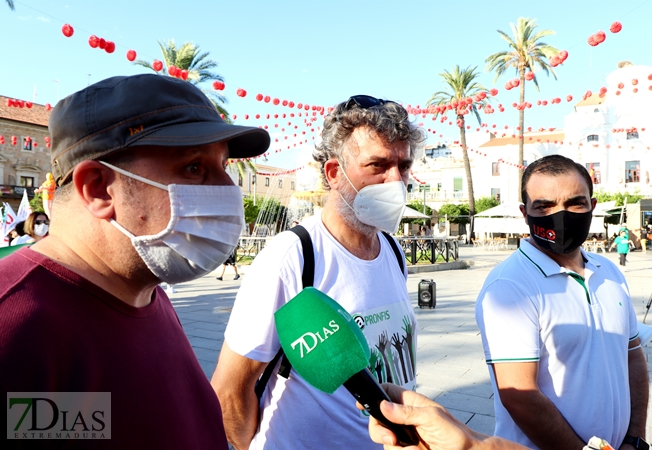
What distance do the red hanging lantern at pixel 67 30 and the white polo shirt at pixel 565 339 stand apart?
9111mm

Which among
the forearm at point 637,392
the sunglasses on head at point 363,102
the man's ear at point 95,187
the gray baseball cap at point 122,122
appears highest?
the sunglasses on head at point 363,102

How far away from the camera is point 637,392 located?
2.15 meters

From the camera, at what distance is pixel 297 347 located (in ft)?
3.79

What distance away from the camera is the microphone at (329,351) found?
3.53 ft

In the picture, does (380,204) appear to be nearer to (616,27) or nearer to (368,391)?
(368,391)

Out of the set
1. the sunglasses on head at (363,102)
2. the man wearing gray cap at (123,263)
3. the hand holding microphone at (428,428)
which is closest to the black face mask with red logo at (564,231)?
the sunglasses on head at (363,102)

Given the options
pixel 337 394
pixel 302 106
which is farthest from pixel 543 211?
pixel 302 106

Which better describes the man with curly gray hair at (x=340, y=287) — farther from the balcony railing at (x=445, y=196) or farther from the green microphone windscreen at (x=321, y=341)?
the balcony railing at (x=445, y=196)

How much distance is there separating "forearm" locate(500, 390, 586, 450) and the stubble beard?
0.89 metres

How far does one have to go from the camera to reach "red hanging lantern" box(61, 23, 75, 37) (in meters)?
8.40

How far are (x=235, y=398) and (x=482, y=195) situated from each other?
5019cm

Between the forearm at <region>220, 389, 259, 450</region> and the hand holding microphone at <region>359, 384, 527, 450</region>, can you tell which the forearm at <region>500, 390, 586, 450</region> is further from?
the forearm at <region>220, 389, 259, 450</region>

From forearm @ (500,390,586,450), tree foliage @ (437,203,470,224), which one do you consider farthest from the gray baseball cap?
tree foliage @ (437,203,470,224)

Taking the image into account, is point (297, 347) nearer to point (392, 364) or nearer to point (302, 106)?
point (392, 364)
